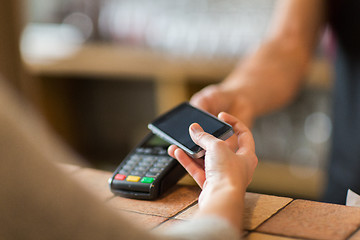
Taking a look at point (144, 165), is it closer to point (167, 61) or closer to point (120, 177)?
point (120, 177)

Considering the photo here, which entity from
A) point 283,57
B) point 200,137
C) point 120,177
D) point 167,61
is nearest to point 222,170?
point 200,137

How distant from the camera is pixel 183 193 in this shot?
0.64 meters

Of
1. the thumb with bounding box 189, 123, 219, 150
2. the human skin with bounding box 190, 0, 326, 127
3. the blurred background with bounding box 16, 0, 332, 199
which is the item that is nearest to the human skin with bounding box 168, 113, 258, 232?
the thumb with bounding box 189, 123, 219, 150

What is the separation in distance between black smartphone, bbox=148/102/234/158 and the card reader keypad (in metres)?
0.03

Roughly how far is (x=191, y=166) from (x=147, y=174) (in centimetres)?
8

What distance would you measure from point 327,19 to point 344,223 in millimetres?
775

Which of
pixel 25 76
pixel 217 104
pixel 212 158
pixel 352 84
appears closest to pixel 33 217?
pixel 212 158

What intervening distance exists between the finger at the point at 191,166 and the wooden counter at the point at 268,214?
0.11 feet

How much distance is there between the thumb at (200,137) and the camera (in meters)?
0.55

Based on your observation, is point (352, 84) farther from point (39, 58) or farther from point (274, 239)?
point (39, 58)

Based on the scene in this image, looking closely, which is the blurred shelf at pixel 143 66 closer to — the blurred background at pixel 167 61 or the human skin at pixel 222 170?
the blurred background at pixel 167 61

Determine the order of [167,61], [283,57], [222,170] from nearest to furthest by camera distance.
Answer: [222,170]
[283,57]
[167,61]

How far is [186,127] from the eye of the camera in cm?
64

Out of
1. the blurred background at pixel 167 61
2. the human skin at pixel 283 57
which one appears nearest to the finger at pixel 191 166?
the human skin at pixel 283 57
